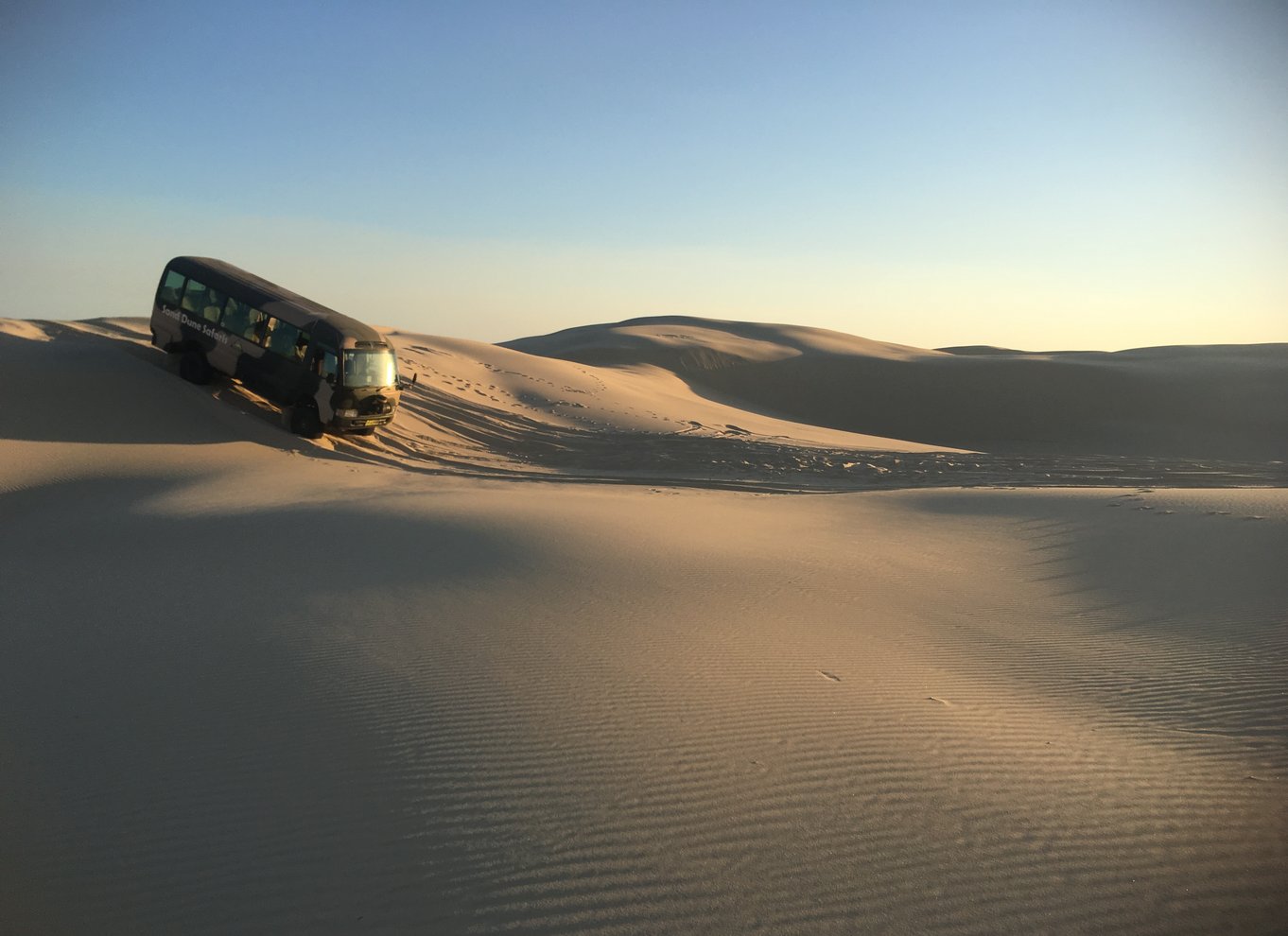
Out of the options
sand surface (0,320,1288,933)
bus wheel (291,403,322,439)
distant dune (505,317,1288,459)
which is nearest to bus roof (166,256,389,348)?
bus wheel (291,403,322,439)

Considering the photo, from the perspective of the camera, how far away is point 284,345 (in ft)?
56.6

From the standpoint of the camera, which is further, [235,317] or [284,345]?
[235,317]

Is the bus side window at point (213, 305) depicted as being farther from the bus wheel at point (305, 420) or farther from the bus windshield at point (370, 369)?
the bus windshield at point (370, 369)

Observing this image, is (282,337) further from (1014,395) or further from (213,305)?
(1014,395)

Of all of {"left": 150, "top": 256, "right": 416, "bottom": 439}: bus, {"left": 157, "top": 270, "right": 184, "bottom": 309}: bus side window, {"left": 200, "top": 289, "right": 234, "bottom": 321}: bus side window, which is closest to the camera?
{"left": 150, "top": 256, "right": 416, "bottom": 439}: bus

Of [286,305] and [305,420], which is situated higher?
[286,305]

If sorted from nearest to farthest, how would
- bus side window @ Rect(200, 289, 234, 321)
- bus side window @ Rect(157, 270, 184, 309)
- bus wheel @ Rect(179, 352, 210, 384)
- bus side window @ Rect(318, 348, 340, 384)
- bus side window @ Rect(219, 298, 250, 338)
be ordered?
bus side window @ Rect(318, 348, 340, 384), bus side window @ Rect(219, 298, 250, 338), bus side window @ Rect(200, 289, 234, 321), bus side window @ Rect(157, 270, 184, 309), bus wheel @ Rect(179, 352, 210, 384)

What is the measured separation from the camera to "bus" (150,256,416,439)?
17016mm

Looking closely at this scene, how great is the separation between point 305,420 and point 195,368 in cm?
308

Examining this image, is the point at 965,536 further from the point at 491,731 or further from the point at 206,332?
the point at 206,332

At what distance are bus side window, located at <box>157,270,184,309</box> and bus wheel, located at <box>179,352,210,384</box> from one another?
1064mm

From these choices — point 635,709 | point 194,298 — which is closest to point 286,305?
point 194,298

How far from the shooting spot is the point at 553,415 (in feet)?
79.4

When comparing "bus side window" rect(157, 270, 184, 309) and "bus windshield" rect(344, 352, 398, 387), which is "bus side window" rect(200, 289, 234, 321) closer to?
"bus side window" rect(157, 270, 184, 309)
